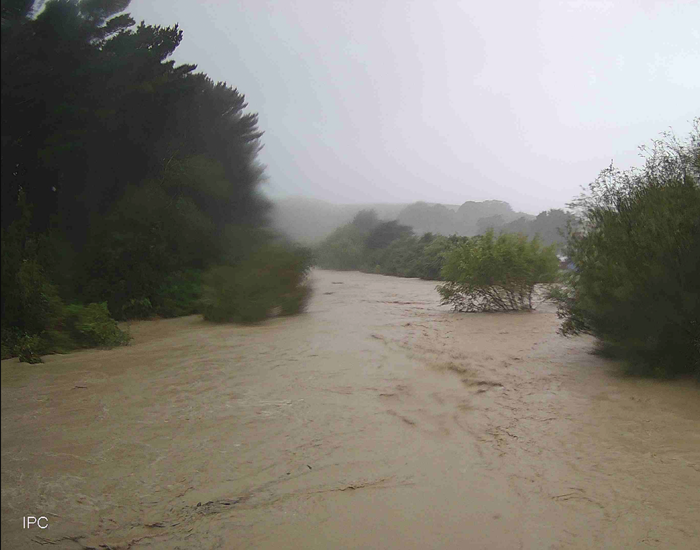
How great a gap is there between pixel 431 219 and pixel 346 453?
2192cm

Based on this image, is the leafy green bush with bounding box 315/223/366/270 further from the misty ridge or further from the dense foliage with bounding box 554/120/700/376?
the dense foliage with bounding box 554/120/700/376

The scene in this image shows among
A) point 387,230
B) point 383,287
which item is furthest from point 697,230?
point 387,230

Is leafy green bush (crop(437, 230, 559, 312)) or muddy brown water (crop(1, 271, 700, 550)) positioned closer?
muddy brown water (crop(1, 271, 700, 550))

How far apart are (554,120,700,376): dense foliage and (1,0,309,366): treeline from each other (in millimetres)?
4761

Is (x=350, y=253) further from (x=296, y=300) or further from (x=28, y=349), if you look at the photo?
(x=28, y=349)

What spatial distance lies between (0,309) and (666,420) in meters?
5.10

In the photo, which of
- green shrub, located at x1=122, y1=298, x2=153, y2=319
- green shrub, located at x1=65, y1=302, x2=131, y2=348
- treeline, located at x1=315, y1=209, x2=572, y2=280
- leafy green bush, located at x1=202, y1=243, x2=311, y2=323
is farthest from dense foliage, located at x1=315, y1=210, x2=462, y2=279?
green shrub, located at x1=65, y1=302, x2=131, y2=348

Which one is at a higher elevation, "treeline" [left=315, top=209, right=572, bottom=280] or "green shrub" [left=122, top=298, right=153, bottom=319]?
"treeline" [left=315, top=209, right=572, bottom=280]

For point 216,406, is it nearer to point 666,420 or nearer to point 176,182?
point 666,420

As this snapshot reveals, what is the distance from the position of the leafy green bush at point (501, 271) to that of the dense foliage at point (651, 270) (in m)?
5.69

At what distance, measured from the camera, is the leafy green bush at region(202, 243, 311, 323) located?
10.3m

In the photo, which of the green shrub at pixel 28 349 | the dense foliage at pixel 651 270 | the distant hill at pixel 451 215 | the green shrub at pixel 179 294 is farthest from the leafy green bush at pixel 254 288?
the distant hill at pixel 451 215

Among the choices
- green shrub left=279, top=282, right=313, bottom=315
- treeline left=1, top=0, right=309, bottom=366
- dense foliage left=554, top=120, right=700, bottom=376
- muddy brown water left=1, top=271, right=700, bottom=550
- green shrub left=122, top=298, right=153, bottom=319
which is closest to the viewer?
muddy brown water left=1, top=271, right=700, bottom=550

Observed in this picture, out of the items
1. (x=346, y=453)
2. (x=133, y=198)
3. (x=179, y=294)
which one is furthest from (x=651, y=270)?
(x=179, y=294)
